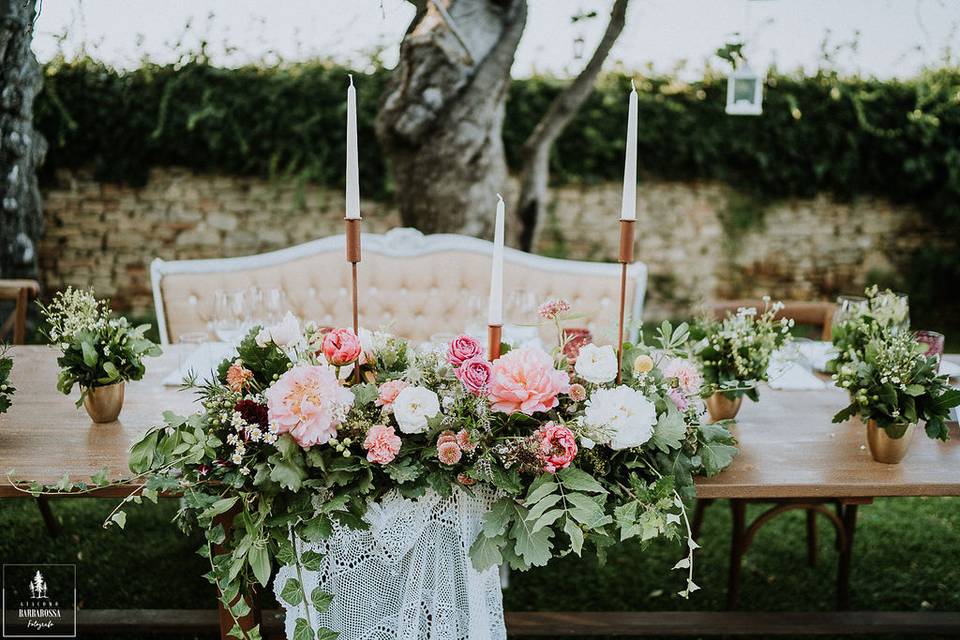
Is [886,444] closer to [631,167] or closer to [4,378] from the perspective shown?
[631,167]

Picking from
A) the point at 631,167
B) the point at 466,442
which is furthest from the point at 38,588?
the point at 631,167

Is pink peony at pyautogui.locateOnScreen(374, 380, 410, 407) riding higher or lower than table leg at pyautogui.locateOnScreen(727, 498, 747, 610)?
higher

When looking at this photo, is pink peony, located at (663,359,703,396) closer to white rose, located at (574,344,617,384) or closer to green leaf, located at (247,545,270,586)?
white rose, located at (574,344,617,384)

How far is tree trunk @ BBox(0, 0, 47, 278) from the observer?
347 cm

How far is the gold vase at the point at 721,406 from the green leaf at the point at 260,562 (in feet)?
3.60

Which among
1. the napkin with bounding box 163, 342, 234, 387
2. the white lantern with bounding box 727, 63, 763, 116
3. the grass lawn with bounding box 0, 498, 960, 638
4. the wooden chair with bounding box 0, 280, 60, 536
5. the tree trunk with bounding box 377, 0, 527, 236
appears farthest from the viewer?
the white lantern with bounding box 727, 63, 763, 116

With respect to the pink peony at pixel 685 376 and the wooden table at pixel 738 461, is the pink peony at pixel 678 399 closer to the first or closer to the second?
the pink peony at pixel 685 376

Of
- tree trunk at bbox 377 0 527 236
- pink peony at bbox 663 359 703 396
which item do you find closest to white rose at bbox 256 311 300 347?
pink peony at bbox 663 359 703 396

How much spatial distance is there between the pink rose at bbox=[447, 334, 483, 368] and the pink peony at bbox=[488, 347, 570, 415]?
5 cm

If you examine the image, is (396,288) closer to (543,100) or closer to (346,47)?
(346,47)

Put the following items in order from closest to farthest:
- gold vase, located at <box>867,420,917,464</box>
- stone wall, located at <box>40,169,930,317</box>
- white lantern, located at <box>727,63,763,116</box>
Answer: gold vase, located at <box>867,420,917,464</box>, white lantern, located at <box>727,63,763,116</box>, stone wall, located at <box>40,169,930,317</box>

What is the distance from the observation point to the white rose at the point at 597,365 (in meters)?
1.44

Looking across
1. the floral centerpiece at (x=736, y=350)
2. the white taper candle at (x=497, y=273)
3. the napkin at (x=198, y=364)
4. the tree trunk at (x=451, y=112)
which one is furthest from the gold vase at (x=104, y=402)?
the tree trunk at (x=451, y=112)

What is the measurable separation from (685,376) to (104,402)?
1315mm
